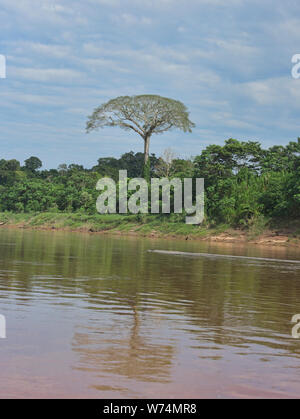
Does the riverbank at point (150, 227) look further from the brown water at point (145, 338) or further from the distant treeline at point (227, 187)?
the brown water at point (145, 338)

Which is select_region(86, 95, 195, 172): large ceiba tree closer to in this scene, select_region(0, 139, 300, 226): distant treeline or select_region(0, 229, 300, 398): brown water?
select_region(0, 139, 300, 226): distant treeline

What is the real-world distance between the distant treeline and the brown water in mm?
24862

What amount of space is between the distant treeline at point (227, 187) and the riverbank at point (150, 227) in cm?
125

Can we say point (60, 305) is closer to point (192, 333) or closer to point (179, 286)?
point (192, 333)

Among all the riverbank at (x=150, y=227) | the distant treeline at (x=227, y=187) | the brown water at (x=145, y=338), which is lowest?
the riverbank at (x=150, y=227)

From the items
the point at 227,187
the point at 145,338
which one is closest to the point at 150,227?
the point at 227,187

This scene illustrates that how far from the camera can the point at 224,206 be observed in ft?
119

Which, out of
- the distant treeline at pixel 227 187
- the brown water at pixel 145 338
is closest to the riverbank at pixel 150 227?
the distant treeline at pixel 227 187

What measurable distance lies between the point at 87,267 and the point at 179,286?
3.69 metres

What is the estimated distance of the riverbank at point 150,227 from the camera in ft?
108

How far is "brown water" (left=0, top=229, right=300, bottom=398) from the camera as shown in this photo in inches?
149

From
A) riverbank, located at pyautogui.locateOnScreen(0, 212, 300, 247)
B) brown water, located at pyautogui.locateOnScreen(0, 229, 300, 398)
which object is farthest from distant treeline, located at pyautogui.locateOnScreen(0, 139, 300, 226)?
brown water, located at pyautogui.locateOnScreen(0, 229, 300, 398)

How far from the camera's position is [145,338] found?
5.21 metres
